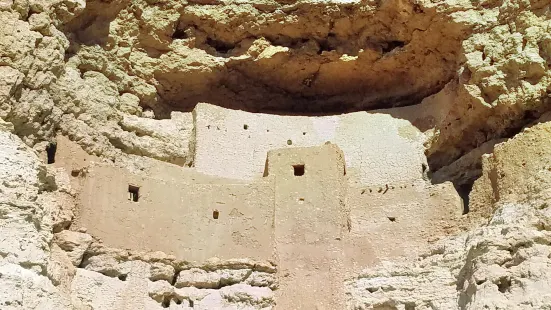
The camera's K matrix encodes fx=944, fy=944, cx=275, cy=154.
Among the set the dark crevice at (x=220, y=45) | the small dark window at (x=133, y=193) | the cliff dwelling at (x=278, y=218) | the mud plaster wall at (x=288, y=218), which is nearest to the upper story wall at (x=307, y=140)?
the cliff dwelling at (x=278, y=218)

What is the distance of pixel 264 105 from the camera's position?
1952cm

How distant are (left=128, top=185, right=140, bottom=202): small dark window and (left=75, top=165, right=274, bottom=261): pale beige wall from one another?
8cm

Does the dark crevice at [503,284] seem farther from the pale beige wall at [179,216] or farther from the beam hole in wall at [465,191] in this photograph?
the pale beige wall at [179,216]

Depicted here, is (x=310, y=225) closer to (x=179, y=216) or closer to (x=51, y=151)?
(x=179, y=216)

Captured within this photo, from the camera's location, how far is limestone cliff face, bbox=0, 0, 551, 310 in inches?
519

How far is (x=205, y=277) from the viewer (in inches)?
568

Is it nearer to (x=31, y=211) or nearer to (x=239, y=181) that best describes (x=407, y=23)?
(x=239, y=181)

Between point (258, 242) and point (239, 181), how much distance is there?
2.23m

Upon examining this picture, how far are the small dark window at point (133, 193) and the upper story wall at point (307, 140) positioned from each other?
7.45ft

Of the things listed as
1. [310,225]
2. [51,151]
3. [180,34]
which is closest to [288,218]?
[310,225]

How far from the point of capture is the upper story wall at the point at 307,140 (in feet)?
56.6

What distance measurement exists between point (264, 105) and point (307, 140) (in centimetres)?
181

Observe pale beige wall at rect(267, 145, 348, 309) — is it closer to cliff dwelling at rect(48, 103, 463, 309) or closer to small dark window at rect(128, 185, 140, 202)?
cliff dwelling at rect(48, 103, 463, 309)

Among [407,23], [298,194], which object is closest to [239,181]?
[298,194]
